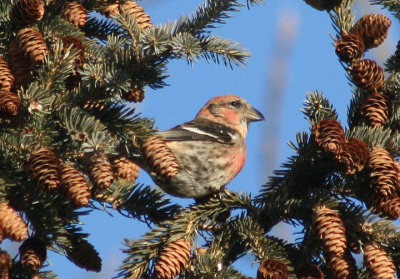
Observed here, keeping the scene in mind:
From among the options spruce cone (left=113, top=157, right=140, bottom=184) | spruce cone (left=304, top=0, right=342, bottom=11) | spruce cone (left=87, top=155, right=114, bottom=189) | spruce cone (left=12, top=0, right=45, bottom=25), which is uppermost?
spruce cone (left=304, top=0, right=342, bottom=11)

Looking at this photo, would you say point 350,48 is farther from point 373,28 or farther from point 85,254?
point 85,254

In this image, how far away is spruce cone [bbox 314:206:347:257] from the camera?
2.49 metres

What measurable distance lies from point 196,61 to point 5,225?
3.43 ft

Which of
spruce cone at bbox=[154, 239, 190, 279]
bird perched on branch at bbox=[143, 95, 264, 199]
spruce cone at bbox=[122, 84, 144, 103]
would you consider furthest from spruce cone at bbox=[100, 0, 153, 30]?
spruce cone at bbox=[154, 239, 190, 279]

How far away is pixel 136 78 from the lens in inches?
113

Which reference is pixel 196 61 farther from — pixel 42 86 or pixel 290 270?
pixel 290 270

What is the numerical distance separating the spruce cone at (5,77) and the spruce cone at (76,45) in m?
0.29

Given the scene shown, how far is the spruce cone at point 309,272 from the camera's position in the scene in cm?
258

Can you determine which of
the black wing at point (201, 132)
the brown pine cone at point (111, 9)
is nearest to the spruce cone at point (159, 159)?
the brown pine cone at point (111, 9)

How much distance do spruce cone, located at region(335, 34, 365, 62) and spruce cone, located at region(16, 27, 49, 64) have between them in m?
1.36

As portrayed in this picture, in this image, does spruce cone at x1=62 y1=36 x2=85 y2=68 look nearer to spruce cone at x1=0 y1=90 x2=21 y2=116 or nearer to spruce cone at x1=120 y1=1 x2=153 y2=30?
spruce cone at x1=0 y1=90 x2=21 y2=116

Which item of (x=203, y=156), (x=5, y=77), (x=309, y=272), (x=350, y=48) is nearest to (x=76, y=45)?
(x=5, y=77)

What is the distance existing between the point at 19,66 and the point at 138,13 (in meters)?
0.82

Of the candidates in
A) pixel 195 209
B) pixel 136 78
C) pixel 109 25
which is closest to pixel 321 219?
pixel 195 209
